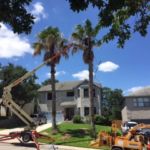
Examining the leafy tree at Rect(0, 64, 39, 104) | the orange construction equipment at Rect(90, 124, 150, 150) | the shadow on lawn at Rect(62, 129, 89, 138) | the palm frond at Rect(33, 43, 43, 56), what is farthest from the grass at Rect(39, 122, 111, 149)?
the leafy tree at Rect(0, 64, 39, 104)

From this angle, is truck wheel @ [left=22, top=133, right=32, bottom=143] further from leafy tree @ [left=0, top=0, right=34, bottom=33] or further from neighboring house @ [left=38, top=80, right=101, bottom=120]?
neighboring house @ [left=38, top=80, right=101, bottom=120]

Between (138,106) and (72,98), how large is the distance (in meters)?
12.3

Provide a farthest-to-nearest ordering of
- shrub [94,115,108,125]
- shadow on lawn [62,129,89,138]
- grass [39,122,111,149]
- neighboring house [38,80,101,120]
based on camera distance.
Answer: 1. neighboring house [38,80,101,120]
2. shrub [94,115,108,125]
3. shadow on lawn [62,129,89,138]
4. grass [39,122,111,149]

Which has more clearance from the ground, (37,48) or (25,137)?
(37,48)

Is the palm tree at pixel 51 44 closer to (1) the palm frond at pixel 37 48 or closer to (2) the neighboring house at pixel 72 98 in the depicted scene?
(1) the palm frond at pixel 37 48

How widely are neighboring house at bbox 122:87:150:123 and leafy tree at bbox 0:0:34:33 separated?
55.3 m

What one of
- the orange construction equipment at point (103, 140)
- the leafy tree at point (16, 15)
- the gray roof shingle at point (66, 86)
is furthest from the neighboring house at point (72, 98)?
the leafy tree at point (16, 15)

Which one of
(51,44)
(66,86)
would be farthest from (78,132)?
(66,86)

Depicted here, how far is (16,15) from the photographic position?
23.3 feet

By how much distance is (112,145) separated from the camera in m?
30.0

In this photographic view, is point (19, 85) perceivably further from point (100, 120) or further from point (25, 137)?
point (25, 137)

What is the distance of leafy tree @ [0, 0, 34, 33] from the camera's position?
275 inches

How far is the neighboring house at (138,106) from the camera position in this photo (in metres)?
61.5

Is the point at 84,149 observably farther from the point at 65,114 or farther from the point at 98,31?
the point at 65,114
